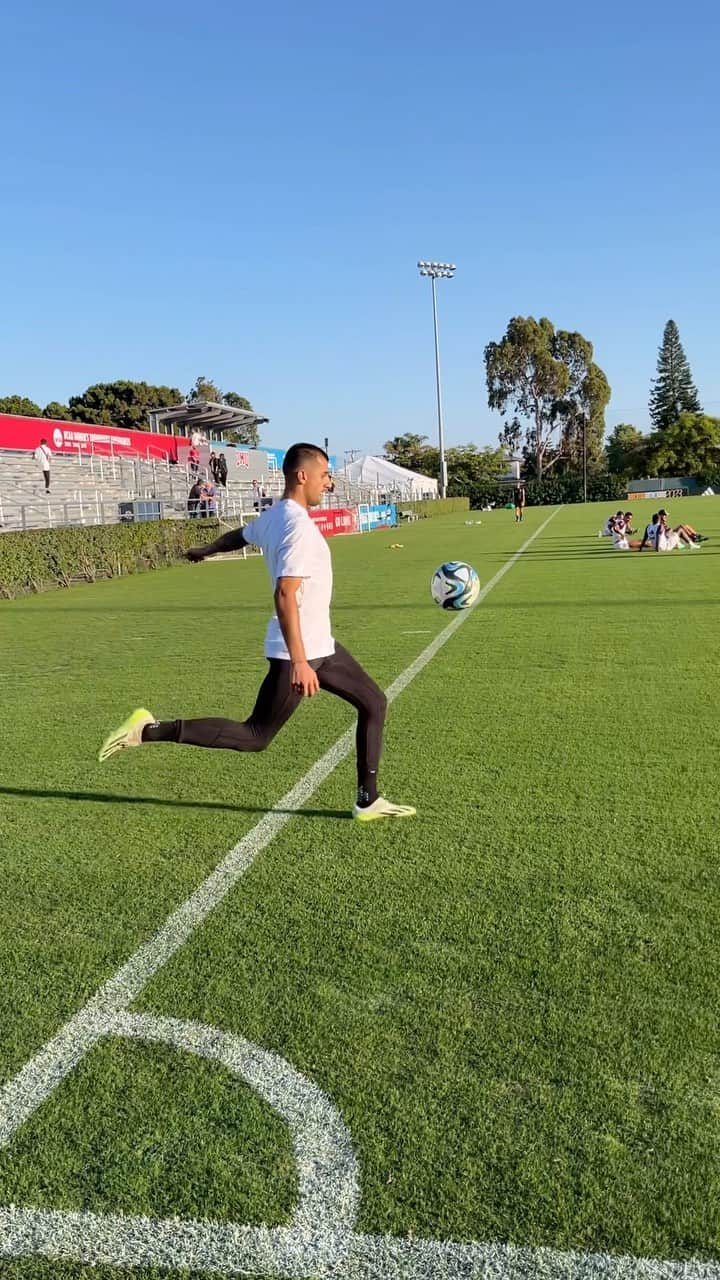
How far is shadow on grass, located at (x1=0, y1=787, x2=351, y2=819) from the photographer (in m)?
5.14

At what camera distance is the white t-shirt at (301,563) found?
4148 mm

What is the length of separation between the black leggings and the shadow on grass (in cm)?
36

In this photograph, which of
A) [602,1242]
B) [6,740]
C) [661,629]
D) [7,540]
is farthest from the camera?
[7,540]

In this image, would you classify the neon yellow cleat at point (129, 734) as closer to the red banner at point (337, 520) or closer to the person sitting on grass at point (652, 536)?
the person sitting on grass at point (652, 536)

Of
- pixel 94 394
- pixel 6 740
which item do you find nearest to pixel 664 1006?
pixel 6 740

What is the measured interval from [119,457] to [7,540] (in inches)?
813

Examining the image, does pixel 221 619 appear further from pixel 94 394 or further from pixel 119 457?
pixel 94 394

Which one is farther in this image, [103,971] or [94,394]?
[94,394]

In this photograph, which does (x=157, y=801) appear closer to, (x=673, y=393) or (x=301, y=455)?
(x=301, y=455)

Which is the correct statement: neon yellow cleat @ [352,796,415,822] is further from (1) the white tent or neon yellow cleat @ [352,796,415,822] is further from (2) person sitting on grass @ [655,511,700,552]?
(1) the white tent

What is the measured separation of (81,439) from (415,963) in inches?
1535

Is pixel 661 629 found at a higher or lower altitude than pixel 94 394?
lower

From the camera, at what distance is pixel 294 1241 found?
2.19 meters

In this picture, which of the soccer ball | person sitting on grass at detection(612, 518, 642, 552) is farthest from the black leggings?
person sitting on grass at detection(612, 518, 642, 552)
